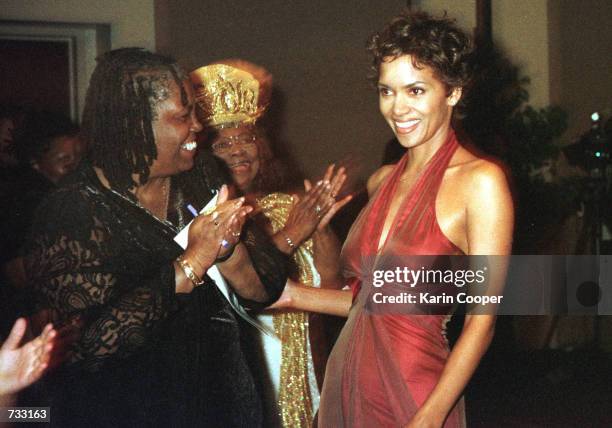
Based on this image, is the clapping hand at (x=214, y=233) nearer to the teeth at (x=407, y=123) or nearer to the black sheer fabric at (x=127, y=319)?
the black sheer fabric at (x=127, y=319)

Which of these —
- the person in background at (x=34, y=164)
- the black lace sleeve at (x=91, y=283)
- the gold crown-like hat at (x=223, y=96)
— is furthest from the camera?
the person in background at (x=34, y=164)

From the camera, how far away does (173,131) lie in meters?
1.58

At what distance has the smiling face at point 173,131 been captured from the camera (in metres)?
1.58

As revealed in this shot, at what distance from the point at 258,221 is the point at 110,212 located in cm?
90

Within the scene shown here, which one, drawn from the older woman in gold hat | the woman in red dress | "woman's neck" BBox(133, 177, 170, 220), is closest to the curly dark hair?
the woman in red dress

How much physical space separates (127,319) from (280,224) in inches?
40.2

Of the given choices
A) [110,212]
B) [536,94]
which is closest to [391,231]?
[110,212]

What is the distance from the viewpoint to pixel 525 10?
502cm

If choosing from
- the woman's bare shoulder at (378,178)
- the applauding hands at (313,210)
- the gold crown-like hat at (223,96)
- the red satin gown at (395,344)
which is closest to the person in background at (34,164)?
the gold crown-like hat at (223,96)

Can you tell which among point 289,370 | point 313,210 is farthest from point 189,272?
point 289,370

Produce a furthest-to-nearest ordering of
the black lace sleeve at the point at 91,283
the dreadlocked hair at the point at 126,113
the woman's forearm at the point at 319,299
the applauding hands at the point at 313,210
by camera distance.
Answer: the applauding hands at the point at 313,210 < the woman's forearm at the point at 319,299 < the dreadlocked hair at the point at 126,113 < the black lace sleeve at the point at 91,283

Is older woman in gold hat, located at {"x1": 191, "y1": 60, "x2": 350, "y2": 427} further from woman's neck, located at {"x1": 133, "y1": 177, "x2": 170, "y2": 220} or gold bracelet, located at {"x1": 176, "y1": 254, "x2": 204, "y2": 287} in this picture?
gold bracelet, located at {"x1": 176, "y1": 254, "x2": 204, "y2": 287}

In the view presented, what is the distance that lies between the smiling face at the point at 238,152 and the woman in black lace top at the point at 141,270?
0.71 metres

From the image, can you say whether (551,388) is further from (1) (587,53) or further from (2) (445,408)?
(2) (445,408)
